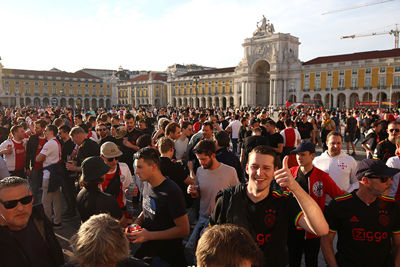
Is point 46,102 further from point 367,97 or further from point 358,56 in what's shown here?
point 367,97

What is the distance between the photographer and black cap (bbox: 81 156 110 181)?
2.48 meters

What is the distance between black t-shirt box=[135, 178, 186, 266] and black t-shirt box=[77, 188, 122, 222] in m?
0.34

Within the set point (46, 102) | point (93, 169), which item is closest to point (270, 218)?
point (93, 169)

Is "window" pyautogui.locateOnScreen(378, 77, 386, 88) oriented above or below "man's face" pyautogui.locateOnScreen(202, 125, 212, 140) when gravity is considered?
above

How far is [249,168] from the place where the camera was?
2.11 meters

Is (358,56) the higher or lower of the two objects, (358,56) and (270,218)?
the higher

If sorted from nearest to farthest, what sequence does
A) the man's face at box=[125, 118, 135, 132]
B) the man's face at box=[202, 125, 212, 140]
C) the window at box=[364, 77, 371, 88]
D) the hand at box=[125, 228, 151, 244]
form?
the hand at box=[125, 228, 151, 244] < the man's face at box=[202, 125, 212, 140] < the man's face at box=[125, 118, 135, 132] < the window at box=[364, 77, 371, 88]

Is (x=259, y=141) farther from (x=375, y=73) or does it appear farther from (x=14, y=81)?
(x=14, y=81)

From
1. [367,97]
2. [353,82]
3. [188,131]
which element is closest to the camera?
[188,131]

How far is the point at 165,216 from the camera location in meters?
2.37

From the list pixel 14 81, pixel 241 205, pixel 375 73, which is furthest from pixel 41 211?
pixel 14 81

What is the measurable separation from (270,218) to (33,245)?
1.69 m

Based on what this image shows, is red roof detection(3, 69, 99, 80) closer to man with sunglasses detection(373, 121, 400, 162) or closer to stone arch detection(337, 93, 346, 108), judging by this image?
stone arch detection(337, 93, 346, 108)

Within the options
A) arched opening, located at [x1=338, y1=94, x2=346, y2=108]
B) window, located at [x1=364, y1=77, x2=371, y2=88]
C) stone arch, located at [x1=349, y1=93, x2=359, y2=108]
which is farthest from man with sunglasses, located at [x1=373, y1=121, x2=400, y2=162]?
arched opening, located at [x1=338, y1=94, x2=346, y2=108]
